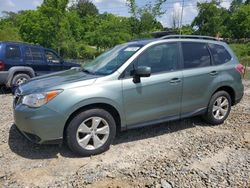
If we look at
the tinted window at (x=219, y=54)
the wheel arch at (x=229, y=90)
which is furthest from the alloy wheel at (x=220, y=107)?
the tinted window at (x=219, y=54)

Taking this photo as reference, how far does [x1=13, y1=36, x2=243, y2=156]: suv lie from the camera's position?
4.12 meters

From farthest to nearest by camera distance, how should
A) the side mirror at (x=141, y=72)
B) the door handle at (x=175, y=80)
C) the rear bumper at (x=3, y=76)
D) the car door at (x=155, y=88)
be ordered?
the rear bumper at (x=3, y=76) → the door handle at (x=175, y=80) → the car door at (x=155, y=88) → the side mirror at (x=141, y=72)

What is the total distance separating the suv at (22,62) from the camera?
29.0ft

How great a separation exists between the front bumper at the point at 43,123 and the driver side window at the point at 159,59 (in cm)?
134

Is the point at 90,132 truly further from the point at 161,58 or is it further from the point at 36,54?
the point at 36,54

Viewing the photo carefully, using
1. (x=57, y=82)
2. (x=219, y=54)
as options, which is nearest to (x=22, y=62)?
(x=57, y=82)

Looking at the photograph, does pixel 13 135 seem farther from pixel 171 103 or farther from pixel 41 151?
pixel 171 103

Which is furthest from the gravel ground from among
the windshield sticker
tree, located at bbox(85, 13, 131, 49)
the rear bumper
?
tree, located at bbox(85, 13, 131, 49)

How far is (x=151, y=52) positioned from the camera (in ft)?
16.1

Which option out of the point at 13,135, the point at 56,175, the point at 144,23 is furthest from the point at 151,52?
the point at 144,23

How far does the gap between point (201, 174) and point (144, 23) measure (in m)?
18.3

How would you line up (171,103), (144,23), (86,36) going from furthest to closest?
(86,36) → (144,23) → (171,103)

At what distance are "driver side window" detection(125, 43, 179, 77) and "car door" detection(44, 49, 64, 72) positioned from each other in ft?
19.4

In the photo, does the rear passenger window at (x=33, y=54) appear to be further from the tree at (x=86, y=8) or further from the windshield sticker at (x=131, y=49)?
the tree at (x=86, y=8)
